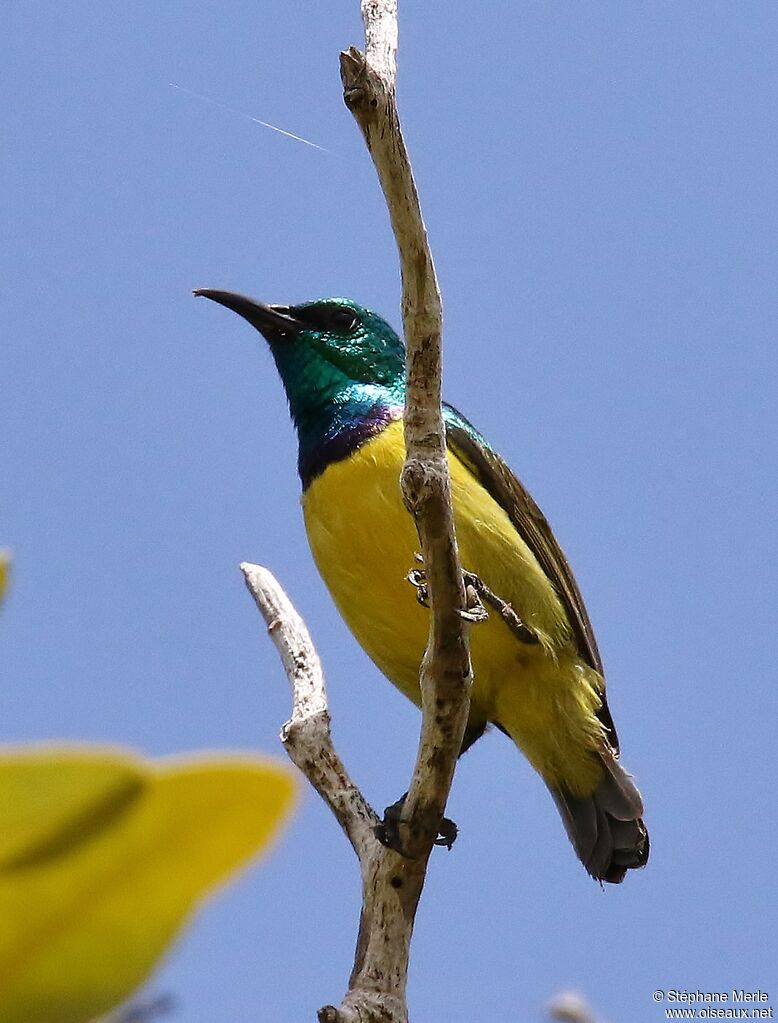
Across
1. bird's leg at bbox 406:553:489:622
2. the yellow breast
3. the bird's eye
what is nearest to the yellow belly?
the yellow breast

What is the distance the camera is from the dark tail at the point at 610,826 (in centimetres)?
432

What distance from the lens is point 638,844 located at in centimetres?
433

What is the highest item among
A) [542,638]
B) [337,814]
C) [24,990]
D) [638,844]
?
[542,638]

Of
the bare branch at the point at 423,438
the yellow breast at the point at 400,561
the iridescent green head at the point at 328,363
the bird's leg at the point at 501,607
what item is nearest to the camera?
the bare branch at the point at 423,438

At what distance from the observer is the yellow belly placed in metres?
4.10

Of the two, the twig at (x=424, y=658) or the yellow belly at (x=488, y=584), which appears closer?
the twig at (x=424, y=658)

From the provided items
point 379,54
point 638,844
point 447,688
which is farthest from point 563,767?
point 379,54

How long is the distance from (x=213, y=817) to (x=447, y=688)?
8.71 feet

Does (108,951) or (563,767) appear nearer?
(108,951)

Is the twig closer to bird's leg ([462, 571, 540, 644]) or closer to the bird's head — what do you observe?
bird's leg ([462, 571, 540, 644])

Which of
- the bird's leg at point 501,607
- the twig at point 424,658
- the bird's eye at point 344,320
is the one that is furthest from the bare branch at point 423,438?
the bird's eye at point 344,320

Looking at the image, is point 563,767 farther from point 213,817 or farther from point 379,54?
point 213,817

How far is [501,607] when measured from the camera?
3723 mm

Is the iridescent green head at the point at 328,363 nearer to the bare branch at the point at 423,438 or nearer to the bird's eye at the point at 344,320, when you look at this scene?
the bird's eye at the point at 344,320
